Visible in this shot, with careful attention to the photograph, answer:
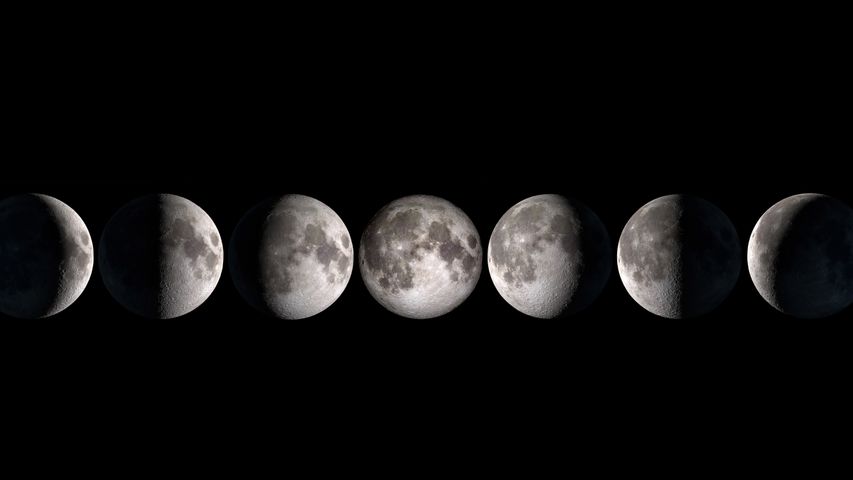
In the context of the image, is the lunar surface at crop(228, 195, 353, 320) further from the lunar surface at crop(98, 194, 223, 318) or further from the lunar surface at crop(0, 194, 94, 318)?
the lunar surface at crop(0, 194, 94, 318)

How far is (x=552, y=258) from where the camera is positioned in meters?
9.42

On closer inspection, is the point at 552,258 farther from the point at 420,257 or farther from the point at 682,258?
the point at 420,257

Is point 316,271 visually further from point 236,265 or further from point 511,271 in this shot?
point 511,271

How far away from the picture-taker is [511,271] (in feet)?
31.7

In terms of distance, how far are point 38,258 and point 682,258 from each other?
30.3 feet

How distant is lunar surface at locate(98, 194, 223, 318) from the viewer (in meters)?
9.44

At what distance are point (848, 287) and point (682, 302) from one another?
8.13 feet

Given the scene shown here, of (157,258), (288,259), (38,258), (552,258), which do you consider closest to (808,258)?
(552,258)

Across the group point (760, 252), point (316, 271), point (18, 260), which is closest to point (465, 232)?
point (316, 271)

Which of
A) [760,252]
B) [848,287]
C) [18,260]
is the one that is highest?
[18,260]

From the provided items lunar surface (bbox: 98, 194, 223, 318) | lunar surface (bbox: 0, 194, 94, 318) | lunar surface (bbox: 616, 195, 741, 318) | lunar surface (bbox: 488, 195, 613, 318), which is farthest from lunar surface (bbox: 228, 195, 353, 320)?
lunar surface (bbox: 616, 195, 741, 318)

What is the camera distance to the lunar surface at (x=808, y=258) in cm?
943

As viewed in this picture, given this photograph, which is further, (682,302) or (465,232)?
(465,232)

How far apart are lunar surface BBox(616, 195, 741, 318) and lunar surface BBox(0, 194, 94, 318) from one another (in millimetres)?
8303
